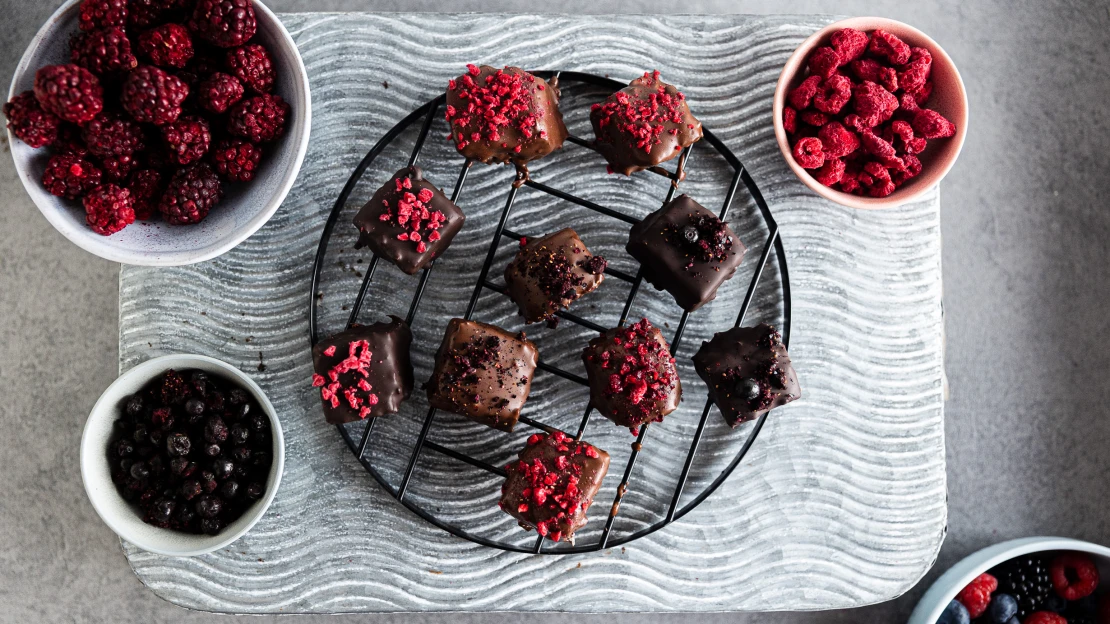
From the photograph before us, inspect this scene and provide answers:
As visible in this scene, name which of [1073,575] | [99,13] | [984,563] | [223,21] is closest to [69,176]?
[99,13]

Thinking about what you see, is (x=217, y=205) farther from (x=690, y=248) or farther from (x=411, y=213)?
(x=690, y=248)

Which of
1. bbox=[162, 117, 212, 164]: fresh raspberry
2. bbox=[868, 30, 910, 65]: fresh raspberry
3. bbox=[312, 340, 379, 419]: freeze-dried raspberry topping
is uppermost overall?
bbox=[868, 30, 910, 65]: fresh raspberry

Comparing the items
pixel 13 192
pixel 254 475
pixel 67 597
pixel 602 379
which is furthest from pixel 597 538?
pixel 13 192

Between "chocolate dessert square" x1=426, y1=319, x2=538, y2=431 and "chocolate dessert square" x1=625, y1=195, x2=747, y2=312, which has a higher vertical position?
"chocolate dessert square" x1=625, y1=195, x2=747, y2=312

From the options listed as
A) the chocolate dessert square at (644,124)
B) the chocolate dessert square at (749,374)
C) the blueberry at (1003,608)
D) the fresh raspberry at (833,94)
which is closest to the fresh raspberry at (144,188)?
the chocolate dessert square at (644,124)

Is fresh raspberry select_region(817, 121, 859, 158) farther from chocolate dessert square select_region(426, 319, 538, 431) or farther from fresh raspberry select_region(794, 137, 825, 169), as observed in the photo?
chocolate dessert square select_region(426, 319, 538, 431)

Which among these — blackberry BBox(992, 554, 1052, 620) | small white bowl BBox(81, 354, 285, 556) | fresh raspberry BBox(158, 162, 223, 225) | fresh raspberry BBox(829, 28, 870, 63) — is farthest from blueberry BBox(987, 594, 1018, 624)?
fresh raspberry BBox(158, 162, 223, 225)

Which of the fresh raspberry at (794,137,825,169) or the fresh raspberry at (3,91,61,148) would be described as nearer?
the fresh raspberry at (3,91,61,148)

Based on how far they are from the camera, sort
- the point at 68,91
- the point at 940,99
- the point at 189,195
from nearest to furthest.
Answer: the point at 68,91
the point at 189,195
the point at 940,99
